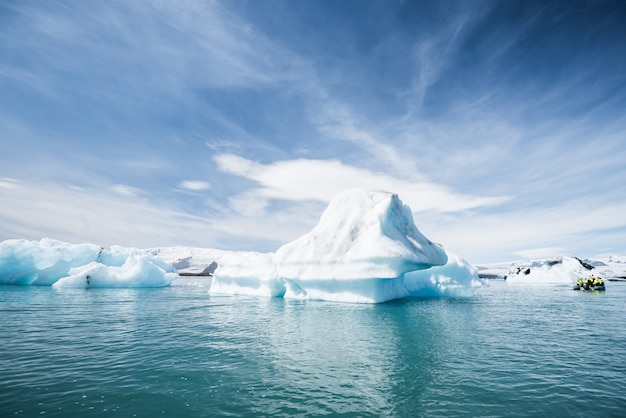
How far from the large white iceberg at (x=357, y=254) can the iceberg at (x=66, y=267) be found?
22514 millimetres

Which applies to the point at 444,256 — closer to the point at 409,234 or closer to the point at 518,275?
the point at 409,234

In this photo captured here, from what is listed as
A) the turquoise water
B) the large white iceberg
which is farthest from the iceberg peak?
the turquoise water

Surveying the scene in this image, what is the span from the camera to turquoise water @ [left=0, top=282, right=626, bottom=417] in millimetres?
5816

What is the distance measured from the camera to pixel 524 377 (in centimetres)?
739

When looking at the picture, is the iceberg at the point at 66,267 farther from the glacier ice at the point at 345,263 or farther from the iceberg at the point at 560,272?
the iceberg at the point at 560,272

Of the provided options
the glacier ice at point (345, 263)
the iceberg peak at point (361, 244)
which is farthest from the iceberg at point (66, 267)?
the iceberg peak at point (361, 244)

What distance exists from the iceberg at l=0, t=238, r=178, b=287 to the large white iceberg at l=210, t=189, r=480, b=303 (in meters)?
22.5

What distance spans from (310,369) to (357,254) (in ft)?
44.0

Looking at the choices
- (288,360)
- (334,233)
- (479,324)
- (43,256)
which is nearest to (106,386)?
(288,360)

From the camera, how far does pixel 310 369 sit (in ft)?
25.9

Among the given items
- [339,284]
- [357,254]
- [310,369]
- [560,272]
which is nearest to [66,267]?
[339,284]

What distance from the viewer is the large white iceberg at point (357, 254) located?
20484 millimetres

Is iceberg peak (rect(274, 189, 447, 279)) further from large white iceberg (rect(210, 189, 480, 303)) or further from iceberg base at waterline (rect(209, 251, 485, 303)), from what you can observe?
iceberg base at waterline (rect(209, 251, 485, 303))

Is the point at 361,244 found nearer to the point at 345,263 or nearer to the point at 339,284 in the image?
the point at 345,263
